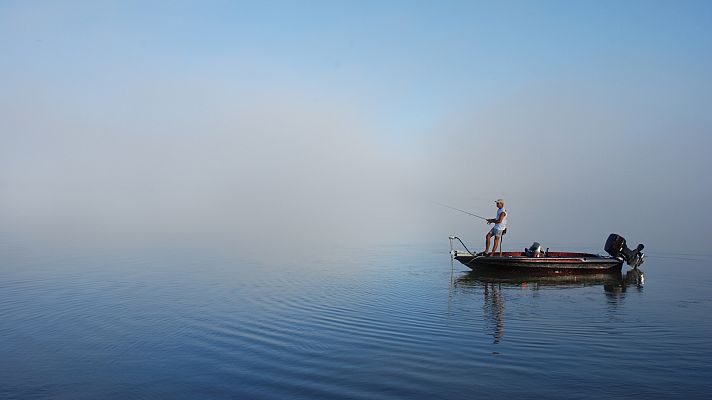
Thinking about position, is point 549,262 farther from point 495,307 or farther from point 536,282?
point 495,307

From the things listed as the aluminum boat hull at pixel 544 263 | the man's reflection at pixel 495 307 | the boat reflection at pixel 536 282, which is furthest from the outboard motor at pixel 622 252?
the man's reflection at pixel 495 307

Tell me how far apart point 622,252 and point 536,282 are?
18.5ft

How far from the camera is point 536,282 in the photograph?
2231 centimetres

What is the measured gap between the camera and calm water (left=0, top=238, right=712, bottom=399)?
31.1 ft

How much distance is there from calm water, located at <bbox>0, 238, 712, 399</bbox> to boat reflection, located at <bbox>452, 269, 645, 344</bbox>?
4.6 inches

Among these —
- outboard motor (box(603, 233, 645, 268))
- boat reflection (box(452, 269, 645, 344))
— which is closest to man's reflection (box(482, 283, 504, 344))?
boat reflection (box(452, 269, 645, 344))

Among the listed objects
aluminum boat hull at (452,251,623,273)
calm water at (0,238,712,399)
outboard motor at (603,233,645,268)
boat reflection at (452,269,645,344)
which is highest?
outboard motor at (603,233,645,268)

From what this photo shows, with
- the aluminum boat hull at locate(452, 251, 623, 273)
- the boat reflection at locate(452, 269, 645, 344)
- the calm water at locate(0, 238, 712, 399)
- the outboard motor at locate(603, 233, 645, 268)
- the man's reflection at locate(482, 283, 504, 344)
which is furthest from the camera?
the outboard motor at locate(603, 233, 645, 268)

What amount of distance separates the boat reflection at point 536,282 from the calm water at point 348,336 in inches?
4.6

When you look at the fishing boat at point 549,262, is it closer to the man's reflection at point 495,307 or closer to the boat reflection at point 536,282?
the boat reflection at point 536,282

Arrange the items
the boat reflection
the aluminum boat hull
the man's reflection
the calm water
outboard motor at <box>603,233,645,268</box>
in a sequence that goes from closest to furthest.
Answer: the calm water → the man's reflection → the boat reflection → the aluminum boat hull → outboard motor at <box>603,233,645,268</box>

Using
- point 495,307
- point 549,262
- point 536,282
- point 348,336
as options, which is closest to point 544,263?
point 549,262

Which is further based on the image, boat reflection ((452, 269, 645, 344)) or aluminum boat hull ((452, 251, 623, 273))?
aluminum boat hull ((452, 251, 623, 273))

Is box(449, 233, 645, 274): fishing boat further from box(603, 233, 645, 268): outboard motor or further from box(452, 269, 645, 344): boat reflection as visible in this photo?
box(452, 269, 645, 344): boat reflection
